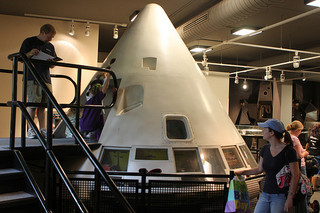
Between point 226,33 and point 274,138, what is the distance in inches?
366

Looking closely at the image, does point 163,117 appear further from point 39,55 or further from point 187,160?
point 39,55

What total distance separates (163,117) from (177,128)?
0.27 meters

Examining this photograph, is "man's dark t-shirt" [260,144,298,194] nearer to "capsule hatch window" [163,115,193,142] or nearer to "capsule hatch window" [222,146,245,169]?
"capsule hatch window" [222,146,245,169]

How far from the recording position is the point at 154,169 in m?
3.86

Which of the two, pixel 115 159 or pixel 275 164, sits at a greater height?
pixel 275 164

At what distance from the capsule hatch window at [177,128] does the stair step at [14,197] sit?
1965mm

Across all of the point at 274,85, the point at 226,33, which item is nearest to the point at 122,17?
the point at 226,33

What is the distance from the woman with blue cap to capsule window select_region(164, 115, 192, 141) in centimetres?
128

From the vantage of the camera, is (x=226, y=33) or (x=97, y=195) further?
(x=226, y=33)

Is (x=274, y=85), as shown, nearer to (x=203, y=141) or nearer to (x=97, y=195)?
(x=203, y=141)

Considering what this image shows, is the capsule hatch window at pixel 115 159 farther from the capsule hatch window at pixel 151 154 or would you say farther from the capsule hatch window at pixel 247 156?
the capsule hatch window at pixel 247 156

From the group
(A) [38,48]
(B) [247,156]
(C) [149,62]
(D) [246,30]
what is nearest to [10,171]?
(A) [38,48]

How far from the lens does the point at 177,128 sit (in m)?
4.48

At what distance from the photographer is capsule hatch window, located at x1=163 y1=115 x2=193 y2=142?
430 centimetres
